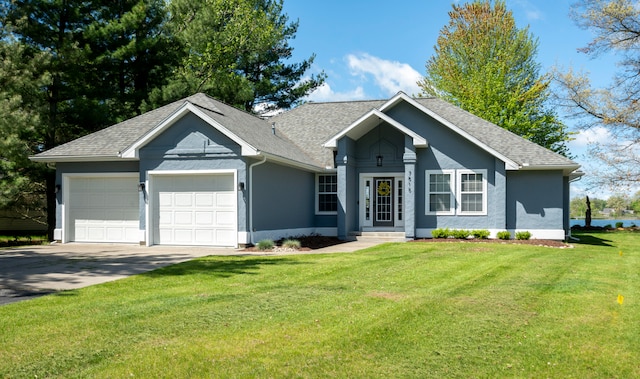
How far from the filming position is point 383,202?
21.4 m

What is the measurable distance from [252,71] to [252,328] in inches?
1279

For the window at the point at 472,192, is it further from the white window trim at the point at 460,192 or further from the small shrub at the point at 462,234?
the small shrub at the point at 462,234

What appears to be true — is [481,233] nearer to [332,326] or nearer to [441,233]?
[441,233]

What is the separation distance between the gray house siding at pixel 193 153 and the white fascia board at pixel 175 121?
0.17 m

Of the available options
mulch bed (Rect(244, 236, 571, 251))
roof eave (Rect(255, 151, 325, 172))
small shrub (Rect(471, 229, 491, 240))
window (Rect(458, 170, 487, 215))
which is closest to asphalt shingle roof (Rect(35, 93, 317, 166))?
roof eave (Rect(255, 151, 325, 172))

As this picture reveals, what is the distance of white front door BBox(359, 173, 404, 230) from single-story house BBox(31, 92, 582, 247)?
40 mm

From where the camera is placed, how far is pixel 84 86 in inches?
1014

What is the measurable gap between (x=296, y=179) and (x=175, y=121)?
16.7 ft

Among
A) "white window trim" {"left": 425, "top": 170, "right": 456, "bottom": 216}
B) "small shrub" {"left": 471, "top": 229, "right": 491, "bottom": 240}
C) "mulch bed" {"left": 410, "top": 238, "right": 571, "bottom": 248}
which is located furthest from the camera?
"white window trim" {"left": 425, "top": 170, "right": 456, "bottom": 216}

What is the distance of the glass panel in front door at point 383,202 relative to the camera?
837 inches

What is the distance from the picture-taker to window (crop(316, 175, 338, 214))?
21469mm

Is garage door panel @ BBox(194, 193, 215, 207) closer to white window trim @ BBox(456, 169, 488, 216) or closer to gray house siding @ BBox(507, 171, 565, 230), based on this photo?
white window trim @ BBox(456, 169, 488, 216)

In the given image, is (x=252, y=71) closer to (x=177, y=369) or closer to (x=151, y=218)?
(x=151, y=218)

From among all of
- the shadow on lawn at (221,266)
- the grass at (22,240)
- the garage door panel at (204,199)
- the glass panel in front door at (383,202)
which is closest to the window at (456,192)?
the glass panel in front door at (383,202)
